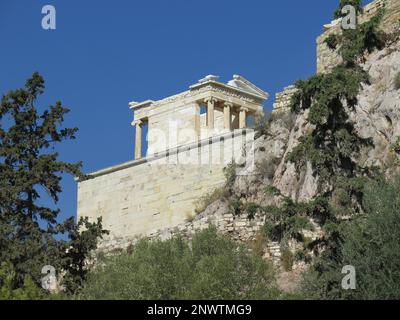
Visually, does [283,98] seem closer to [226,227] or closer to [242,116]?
[242,116]

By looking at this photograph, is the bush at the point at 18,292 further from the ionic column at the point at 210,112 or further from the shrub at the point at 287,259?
the ionic column at the point at 210,112

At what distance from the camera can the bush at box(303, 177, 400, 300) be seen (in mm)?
24953

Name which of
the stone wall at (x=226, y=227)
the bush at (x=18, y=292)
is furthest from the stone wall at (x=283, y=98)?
the bush at (x=18, y=292)

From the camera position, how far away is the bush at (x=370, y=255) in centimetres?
2495

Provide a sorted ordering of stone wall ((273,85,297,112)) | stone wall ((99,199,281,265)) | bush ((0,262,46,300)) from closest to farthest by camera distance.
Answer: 1. bush ((0,262,46,300))
2. stone wall ((99,199,281,265))
3. stone wall ((273,85,297,112))

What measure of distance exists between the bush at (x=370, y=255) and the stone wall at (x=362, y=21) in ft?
35.6

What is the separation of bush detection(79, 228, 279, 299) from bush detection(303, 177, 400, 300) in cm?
161

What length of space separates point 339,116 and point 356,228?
339cm

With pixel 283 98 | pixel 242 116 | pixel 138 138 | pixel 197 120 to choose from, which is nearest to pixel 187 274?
pixel 283 98

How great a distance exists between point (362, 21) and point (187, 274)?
1340cm

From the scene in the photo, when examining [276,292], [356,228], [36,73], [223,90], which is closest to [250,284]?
[276,292]

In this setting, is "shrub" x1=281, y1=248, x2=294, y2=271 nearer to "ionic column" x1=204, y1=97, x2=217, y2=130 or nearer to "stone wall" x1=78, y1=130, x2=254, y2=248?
"stone wall" x1=78, y1=130, x2=254, y2=248

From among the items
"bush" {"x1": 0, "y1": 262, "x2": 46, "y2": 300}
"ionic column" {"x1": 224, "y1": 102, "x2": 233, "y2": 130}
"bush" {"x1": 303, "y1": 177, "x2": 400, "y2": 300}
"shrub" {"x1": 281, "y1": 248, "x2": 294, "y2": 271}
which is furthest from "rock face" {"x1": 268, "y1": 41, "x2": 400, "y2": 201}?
"bush" {"x1": 0, "y1": 262, "x2": 46, "y2": 300}

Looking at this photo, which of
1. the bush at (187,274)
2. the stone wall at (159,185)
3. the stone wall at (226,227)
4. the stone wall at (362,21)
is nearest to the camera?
the bush at (187,274)
